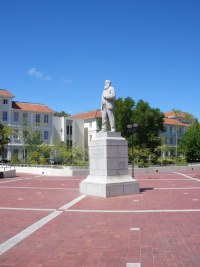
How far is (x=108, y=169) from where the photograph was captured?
50.4 feet

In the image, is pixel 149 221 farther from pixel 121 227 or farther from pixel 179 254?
pixel 179 254

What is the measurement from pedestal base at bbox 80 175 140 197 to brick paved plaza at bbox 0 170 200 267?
1.93 m

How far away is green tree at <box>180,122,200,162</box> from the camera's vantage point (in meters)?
59.8

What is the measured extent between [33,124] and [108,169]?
44112 mm

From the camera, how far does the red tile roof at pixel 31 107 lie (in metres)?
58.7

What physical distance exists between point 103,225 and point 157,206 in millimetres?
3719

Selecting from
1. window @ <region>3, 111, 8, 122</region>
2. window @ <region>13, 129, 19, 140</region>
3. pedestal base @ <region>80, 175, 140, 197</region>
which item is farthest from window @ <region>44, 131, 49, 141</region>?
pedestal base @ <region>80, 175, 140, 197</region>

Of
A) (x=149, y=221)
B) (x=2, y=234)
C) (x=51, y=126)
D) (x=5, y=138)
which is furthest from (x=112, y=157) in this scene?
(x=51, y=126)

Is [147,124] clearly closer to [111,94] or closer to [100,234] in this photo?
[111,94]

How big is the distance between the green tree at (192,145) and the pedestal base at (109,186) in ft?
152

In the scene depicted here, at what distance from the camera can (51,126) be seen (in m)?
61.2

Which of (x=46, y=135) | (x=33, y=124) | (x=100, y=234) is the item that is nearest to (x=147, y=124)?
(x=46, y=135)

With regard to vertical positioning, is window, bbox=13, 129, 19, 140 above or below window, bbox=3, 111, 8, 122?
below

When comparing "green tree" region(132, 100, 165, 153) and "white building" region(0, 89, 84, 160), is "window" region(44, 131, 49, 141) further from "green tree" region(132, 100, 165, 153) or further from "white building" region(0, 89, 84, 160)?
"green tree" region(132, 100, 165, 153)
